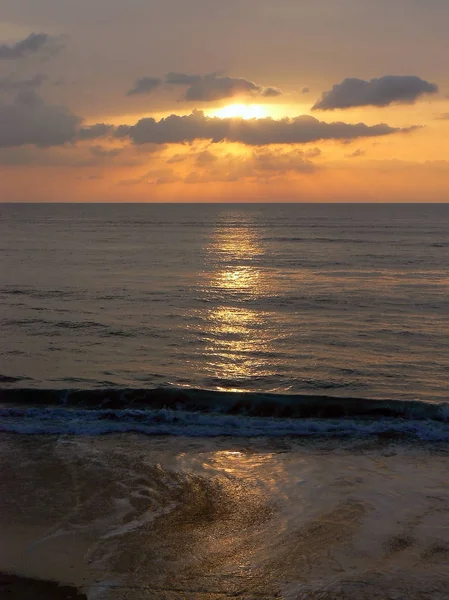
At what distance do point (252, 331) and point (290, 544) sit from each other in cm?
1564

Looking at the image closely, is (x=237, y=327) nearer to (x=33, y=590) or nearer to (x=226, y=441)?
(x=226, y=441)

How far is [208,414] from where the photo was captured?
16859mm

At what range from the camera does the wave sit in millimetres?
15594

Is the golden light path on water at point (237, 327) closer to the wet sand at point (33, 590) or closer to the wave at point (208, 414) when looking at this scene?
the wave at point (208, 414)

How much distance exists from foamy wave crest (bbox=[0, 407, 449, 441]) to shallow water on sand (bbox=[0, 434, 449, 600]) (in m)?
0.61

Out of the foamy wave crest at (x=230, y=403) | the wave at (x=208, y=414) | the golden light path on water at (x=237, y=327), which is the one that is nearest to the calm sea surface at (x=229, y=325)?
the golden light path on water at (x=237, y=327)

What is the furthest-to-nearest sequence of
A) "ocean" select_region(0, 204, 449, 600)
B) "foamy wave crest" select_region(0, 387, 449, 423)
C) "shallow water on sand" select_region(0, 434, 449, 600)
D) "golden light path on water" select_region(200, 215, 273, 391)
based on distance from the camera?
"golden light path on water" select_region(200, 215, 273, 391) → "foamy wave crest" select_region(0, 387, 449, 423) → "ocean" select_region(0, 204, 449, 600) → "shallow water on sand" select_region(0, 434, 449, 600)

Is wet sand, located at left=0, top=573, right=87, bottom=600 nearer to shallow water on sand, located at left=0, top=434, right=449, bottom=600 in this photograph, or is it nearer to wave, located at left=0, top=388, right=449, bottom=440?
shallow water on sand, located at left=0, top=434, right=449, bottom=600

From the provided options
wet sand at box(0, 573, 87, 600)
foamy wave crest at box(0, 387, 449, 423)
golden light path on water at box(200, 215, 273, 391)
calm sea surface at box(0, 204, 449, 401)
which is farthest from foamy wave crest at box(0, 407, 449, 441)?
wet sand at box(0, 573, 87, 600)

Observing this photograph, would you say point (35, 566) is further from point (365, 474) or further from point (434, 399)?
point (434, 399)

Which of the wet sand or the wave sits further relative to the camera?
the wave

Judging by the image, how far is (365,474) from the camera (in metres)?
12.7

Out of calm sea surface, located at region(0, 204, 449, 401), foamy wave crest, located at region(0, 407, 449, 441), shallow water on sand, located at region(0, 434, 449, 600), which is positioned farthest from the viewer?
calm sea surface, located at region(0, 204, 449, 401)

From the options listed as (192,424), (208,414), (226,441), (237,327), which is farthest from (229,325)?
(226,441)
